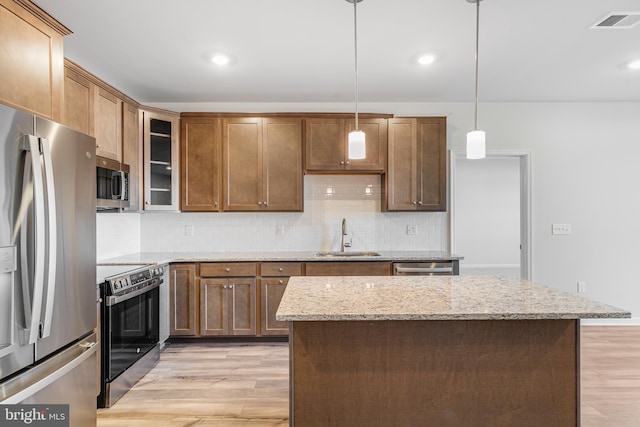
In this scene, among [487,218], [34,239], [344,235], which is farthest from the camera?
[487,218]

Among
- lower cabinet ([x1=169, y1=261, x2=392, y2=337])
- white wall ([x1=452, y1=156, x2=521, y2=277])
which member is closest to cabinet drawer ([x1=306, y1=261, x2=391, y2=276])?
lower cabinet ([x1=169, y1=261, x2=392, y2=337])

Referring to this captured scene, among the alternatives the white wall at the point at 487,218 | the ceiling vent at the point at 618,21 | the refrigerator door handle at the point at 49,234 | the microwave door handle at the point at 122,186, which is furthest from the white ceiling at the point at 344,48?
the white wall at the point at 487,218

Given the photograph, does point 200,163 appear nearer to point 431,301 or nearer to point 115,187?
point 115,187

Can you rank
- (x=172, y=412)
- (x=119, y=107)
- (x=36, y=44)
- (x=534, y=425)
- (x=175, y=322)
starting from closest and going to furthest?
1. (x=534, y=425)
2. (x=36, y=44)
3. (x=172, y=412)
4. (x=119, y=107)
5. (x=175, y=322)

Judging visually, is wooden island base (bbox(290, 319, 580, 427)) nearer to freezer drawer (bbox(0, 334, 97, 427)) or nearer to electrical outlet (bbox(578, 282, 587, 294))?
freezer drawer (bbox(0, 334, 97, 427))

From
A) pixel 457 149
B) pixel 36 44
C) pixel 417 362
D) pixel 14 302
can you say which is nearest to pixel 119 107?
pixel 36 44

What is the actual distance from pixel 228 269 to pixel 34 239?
2.17 meters

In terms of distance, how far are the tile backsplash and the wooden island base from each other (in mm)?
2637

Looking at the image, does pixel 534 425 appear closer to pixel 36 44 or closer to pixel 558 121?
pixel 36 44

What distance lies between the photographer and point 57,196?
1821 millimetres

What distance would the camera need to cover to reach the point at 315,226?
4355mm

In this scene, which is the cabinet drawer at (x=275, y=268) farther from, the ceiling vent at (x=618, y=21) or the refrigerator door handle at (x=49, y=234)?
the ceiling vent at (x=618, y=21)

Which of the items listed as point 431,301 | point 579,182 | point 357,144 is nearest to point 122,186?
point 357,144

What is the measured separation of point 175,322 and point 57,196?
7.31ft
